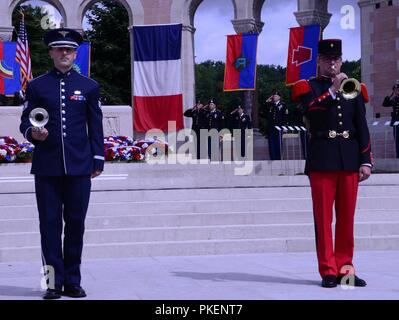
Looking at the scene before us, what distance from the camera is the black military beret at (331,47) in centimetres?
781

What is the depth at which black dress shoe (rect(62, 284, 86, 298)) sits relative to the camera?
7219 millimetres

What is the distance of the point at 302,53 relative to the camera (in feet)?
80.1

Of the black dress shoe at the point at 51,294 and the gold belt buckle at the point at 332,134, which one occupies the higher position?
the gold belt buckle at the point at 332,134

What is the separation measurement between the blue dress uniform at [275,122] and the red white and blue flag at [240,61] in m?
2.25

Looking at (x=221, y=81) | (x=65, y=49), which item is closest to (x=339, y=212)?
(x=65, y=49)

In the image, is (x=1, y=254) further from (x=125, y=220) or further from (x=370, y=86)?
(x=370, y=86)

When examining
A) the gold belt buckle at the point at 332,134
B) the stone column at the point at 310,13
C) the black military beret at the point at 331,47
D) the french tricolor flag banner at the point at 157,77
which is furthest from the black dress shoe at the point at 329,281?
the french tricolor flag banner at the point at 157,77

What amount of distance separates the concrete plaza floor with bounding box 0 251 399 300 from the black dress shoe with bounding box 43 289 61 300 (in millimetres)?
62

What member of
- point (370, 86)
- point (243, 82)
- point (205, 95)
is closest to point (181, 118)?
point (243, 82)

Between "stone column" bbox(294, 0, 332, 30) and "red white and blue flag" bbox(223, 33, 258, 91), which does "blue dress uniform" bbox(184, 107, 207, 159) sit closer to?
"red white and blue flag" bbox(223, 33, 258, 91)

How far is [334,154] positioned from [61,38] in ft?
8.59

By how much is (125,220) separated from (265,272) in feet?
11.4

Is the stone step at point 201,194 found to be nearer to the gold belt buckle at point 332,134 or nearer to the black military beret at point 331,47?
the gold belt buckle at point 332,134

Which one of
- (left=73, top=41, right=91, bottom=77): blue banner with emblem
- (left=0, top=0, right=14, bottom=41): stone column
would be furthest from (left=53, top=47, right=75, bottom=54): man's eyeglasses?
(left=0, top=0, right=14, bottom=41): stone column
